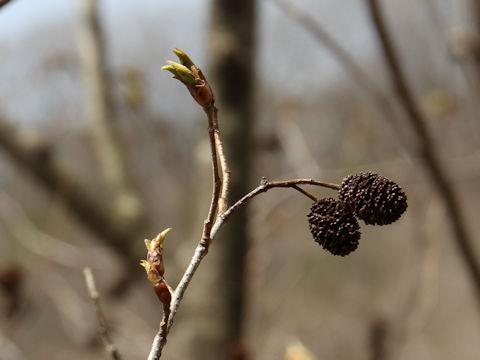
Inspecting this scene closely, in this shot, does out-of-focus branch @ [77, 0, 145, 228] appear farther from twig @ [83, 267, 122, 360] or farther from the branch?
the branch

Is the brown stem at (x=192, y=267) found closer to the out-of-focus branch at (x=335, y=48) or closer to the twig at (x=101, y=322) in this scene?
the twig at (x=101, y=322)

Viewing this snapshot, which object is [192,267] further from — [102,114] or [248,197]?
[102,114]

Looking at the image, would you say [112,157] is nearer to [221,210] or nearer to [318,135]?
[221,210]

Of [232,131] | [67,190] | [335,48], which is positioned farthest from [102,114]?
[335,48]

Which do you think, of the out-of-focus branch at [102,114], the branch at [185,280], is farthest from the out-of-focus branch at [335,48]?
the branch at [185,280]

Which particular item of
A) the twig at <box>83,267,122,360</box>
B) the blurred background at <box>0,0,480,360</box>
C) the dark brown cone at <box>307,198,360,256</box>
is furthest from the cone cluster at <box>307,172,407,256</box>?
the blurred background at <box>0,0,480,360</box>

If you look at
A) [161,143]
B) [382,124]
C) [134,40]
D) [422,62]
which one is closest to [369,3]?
[161,143]

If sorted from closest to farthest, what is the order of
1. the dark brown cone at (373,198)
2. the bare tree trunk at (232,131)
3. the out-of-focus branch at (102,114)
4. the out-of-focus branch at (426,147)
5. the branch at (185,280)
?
the branch at (185,280) < the dark brown cone at (373,198) < the out-of-focus branch at (426,147) < the bare tree trunk at (232,131) < the out-of-focus branch at (102,114)
